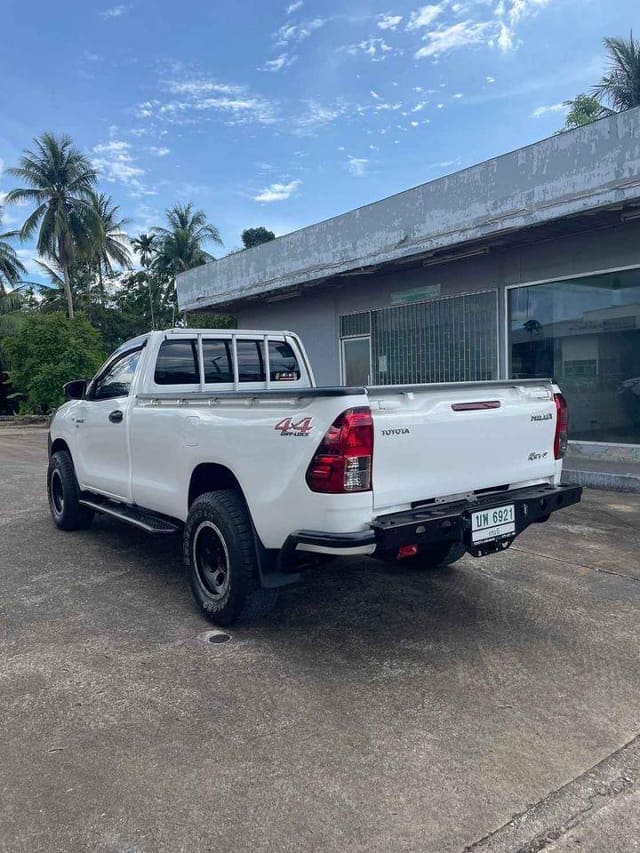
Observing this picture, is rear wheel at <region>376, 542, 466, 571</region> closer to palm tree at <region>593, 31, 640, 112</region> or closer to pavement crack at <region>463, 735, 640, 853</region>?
pavement crack at <region>463, 735, 640, 853</region>

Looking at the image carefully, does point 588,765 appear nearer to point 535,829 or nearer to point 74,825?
point 535,829

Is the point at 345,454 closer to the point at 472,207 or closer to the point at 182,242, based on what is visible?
the point at 472,207

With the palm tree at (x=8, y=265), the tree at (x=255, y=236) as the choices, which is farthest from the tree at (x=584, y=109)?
the palm tree at (x=8, y=265)

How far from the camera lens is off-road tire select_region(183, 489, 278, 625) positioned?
3895 mm

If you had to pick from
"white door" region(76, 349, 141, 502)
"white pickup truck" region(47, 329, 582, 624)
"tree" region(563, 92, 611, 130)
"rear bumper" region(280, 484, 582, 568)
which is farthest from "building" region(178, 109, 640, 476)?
"tree" region(563, 92, 611, 130)

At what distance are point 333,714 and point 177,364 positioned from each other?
326 centimetres

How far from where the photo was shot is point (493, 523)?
12.4 ft

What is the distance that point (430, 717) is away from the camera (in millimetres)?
3123

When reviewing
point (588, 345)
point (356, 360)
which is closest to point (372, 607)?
point (588, 345)

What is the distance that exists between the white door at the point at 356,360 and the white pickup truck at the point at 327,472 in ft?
26.8

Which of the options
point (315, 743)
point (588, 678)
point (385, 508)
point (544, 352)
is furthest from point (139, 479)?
point (544, 352)

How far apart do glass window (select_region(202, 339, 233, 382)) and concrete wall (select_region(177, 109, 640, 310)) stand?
17.0ft

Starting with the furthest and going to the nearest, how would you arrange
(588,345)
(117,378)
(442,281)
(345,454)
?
1. (442,281)
2. (588,345)
3. (117,378)
4. (345,454)

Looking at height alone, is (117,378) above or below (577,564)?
above
